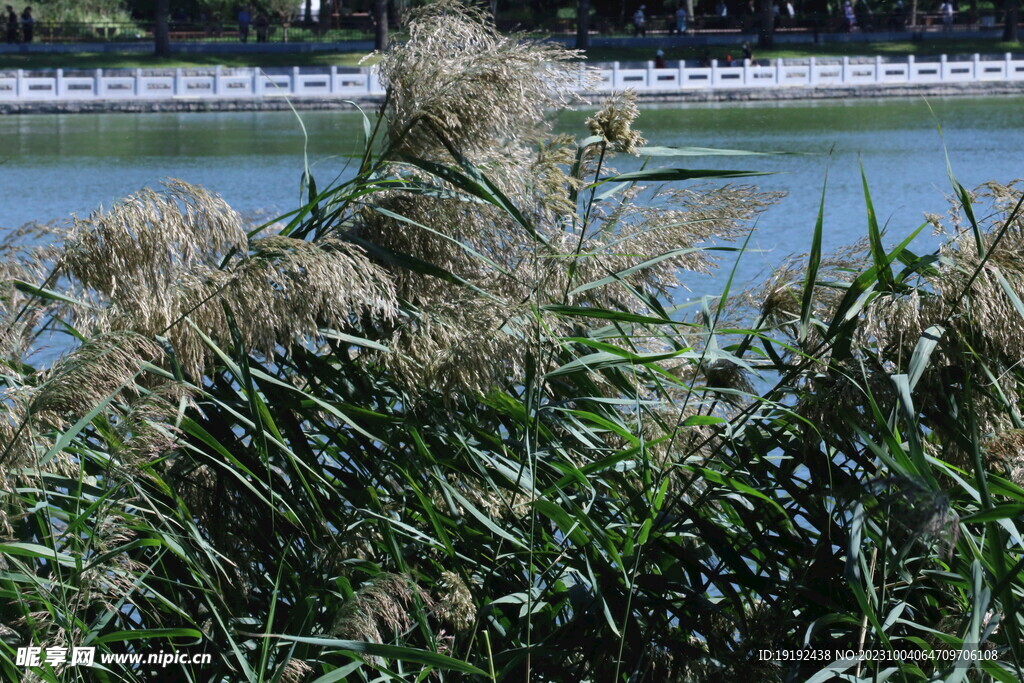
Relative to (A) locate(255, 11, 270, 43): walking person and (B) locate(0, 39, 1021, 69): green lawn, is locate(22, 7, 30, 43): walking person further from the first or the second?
(A) locate(255, 11, 270, 43): walking person

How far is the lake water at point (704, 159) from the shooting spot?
14.1m

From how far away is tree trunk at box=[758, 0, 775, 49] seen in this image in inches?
1838

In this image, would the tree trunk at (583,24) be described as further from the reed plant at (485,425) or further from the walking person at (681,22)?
the reed plant at (485,425)

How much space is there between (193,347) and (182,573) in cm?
61

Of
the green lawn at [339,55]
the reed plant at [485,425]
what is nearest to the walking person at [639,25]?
the green lawn at [339,55]

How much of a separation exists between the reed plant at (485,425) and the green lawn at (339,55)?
122 feet

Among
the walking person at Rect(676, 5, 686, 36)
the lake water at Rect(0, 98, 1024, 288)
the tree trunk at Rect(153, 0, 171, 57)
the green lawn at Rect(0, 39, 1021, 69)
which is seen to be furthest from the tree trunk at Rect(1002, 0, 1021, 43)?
the tree trunk at Rect(153, 0, 171, 57)

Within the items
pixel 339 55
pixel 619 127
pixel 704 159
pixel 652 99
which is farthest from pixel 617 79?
pixel 619 127

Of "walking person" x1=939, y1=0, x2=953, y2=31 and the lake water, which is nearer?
the lake water

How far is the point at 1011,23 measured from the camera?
47.6 m

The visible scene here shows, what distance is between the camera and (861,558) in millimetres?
2010

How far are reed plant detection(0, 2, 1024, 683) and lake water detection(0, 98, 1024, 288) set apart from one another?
6.41 meters

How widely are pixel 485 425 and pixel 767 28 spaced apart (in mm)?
47029

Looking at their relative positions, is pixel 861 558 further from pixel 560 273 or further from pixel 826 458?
pixel 560 273
